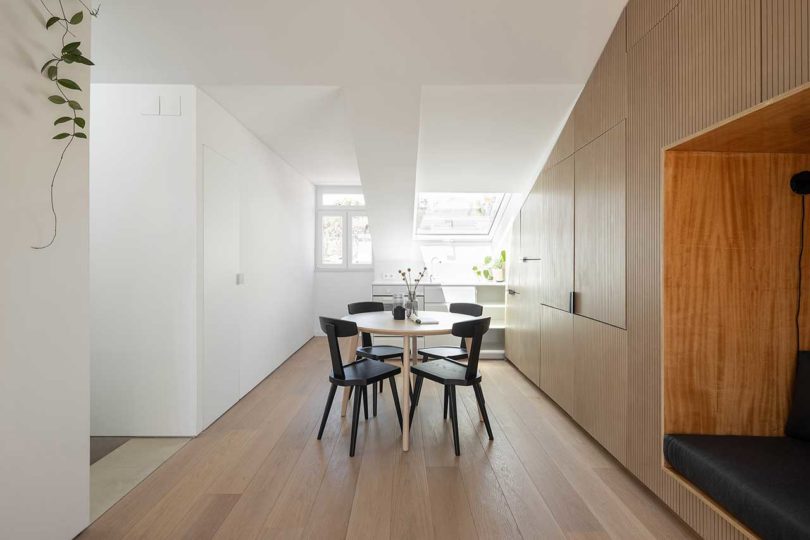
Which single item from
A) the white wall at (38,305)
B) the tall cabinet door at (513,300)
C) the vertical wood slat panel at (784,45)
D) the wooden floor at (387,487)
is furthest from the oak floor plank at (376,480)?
the vertical wood slat panel at (784,45)

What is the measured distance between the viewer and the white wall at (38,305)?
64.7 inches

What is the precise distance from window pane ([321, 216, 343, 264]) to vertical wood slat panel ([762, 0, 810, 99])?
600 centimetres

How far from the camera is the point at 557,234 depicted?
371cm

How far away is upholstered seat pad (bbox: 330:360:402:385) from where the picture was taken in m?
2.89

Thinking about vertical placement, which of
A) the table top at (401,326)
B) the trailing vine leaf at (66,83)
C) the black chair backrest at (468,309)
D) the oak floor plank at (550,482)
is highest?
the trailing vine leaf at (66,83)

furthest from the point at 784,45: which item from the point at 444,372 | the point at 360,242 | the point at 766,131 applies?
the point at 360,242

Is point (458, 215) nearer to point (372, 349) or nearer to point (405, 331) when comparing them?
point (372, 349)

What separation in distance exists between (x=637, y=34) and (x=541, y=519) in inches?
101

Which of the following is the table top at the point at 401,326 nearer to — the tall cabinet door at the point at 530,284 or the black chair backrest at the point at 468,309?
the black chair backrest at the point at 468,309

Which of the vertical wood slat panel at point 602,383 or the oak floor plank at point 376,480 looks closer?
the oak floor plank at point 376,480

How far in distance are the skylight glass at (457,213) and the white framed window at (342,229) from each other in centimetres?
106

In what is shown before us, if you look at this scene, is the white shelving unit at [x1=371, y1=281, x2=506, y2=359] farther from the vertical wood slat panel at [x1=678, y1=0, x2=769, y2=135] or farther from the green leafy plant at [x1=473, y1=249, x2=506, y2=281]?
the vertical wood slat panel at [x1=678, y1=0, x2=769, y2=135]

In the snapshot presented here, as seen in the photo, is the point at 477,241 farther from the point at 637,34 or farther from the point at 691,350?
the point at 691,350

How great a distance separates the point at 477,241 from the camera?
261 inches
